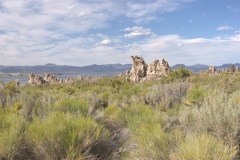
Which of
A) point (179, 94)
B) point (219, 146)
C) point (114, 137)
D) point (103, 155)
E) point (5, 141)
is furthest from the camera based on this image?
point (179, 94)

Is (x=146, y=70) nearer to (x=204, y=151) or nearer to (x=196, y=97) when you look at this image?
(x=196, y=97)

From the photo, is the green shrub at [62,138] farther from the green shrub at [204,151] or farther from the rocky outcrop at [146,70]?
the rocky outcrop at [146,70]

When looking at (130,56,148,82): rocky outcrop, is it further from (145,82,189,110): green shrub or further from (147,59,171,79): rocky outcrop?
(145,82,189,110): green shrub

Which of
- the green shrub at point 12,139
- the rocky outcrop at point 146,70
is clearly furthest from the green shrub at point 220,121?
the rocky outcrop at point 146,70

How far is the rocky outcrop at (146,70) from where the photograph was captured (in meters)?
43.9

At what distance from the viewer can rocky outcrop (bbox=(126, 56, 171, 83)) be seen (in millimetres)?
43906

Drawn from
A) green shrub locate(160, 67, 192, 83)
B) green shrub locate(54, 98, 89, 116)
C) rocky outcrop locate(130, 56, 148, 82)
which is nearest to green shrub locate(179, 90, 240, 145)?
green shrub locate(54, 98, 89, 116)

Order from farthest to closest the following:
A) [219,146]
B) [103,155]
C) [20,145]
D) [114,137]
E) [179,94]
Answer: [179,94], [114,137], [103,155], [20,145], [219,146]

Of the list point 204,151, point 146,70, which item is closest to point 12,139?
point 204,151

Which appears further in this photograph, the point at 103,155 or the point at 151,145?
the point at 103,155

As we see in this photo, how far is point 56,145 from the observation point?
659cm

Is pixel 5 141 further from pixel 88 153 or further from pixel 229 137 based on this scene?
pixel 229 137

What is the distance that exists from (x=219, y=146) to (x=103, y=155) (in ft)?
10.2

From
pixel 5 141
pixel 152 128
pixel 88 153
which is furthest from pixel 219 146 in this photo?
pixel 5 141
